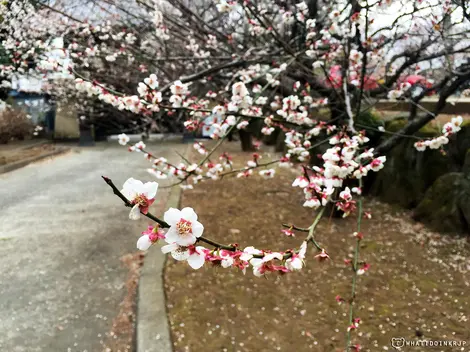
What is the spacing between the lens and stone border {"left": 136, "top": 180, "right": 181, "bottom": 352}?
2.05 m

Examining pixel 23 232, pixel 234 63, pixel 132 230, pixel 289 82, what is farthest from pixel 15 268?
pixel 289 82

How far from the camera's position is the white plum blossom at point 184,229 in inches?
33.8

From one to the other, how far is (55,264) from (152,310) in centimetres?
114

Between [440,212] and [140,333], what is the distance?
3.12 meters

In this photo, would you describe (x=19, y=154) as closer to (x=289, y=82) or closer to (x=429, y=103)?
(x=289, y=82)

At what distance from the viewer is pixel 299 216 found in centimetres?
429

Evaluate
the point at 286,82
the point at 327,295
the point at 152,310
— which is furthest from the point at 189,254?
the point at 286,82

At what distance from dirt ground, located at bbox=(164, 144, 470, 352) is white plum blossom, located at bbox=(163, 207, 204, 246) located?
142cm

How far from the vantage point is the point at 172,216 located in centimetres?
85

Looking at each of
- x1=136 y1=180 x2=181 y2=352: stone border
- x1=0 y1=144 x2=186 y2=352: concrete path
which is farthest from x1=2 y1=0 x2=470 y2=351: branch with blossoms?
x1=0 y1=144 x2=186 y2=352: concrete path

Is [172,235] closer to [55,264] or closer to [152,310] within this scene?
[152,310]

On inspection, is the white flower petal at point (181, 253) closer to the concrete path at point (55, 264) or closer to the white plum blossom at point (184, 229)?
the white plum blossom at point (184, 229)

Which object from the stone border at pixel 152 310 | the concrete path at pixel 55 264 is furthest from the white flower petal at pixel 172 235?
the concrete path at pixel 55 264

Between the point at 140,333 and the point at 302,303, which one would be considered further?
the point at 302,303
